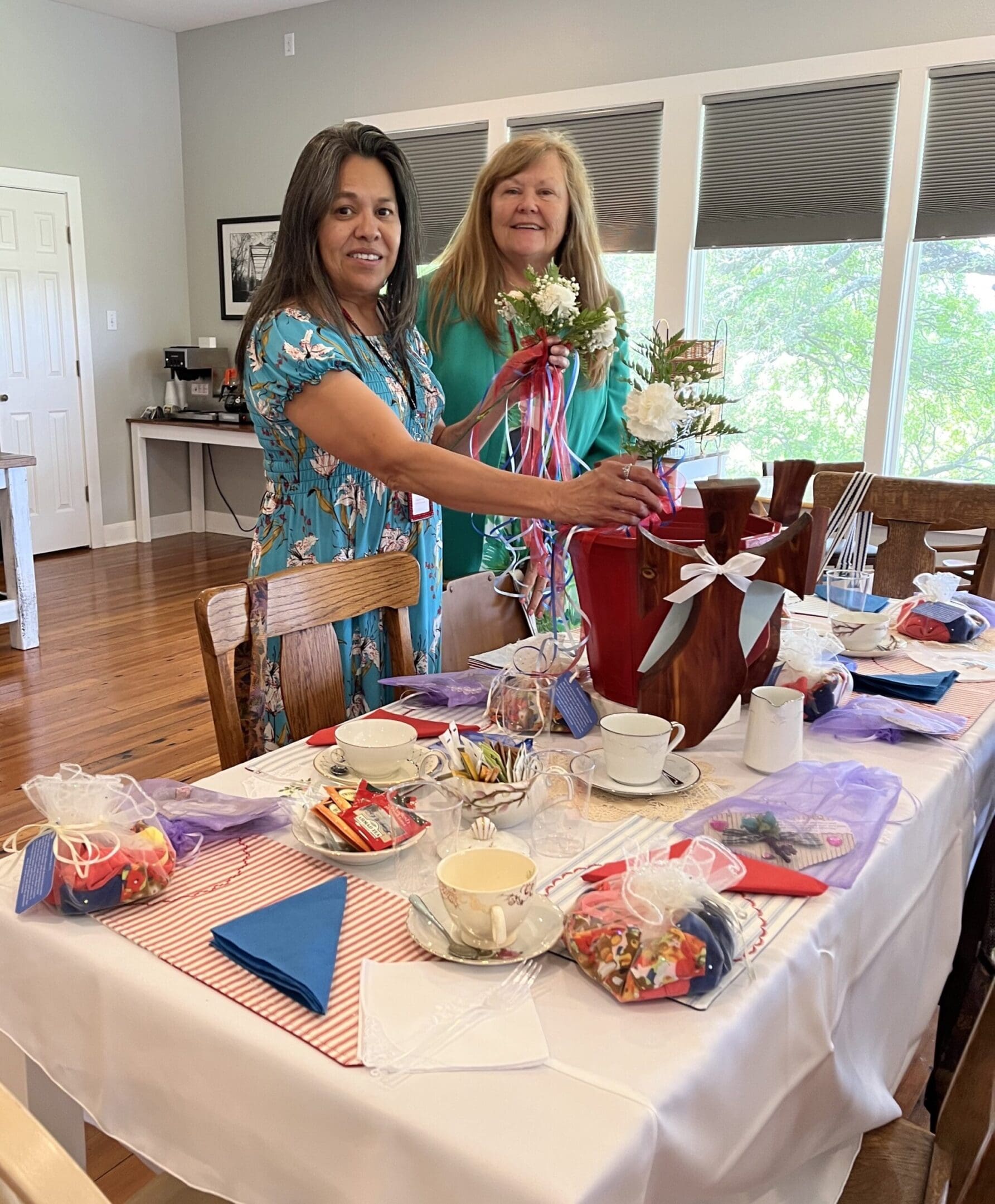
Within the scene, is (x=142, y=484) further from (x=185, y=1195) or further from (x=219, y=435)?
(x=185, y=1195)

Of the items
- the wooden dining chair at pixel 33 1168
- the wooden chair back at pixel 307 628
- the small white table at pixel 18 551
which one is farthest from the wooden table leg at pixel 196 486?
the wooden dining chair at pixel 33 1168

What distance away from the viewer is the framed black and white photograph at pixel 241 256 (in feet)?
21.3

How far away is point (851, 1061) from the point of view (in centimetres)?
103

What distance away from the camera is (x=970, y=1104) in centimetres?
100

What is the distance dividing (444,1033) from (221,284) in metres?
6.67

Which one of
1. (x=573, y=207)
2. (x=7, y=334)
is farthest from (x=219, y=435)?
(x=573, y=207)

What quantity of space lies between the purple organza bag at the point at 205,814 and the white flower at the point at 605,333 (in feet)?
2.71

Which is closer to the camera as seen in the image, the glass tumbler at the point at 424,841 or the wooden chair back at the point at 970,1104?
the wooden chair back at the point at 970,1104

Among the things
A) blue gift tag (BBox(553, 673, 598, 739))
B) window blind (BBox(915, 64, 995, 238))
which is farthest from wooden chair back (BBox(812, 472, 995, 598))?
window blind (BBox(915, 64, 995, 238))

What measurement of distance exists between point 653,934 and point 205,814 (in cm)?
53

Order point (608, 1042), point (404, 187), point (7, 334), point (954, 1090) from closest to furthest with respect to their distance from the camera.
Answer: point (608, 1042), point (954, 1090), point (404, 187), point (7, 334)

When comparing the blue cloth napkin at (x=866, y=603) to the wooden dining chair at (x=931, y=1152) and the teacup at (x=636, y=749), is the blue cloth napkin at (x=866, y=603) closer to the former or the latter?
the teacup at (x=636, y=749)

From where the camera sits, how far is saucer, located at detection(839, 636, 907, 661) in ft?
6.08

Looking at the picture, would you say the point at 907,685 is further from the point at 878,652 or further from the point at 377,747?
the point at 377,747
